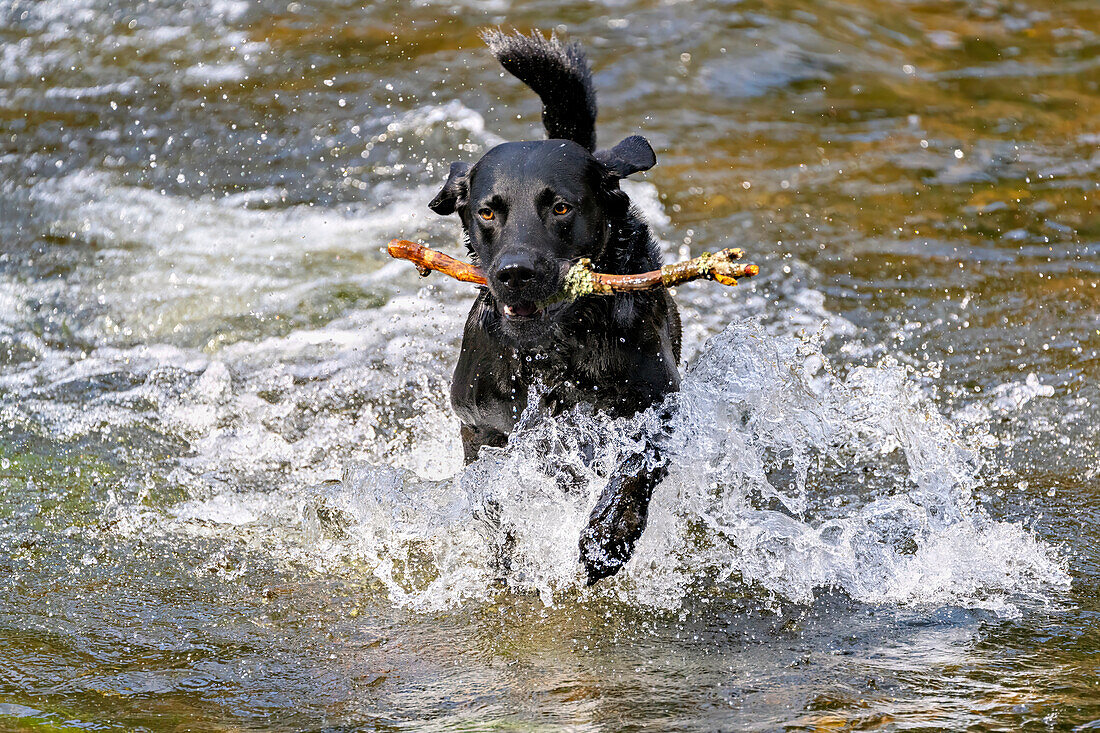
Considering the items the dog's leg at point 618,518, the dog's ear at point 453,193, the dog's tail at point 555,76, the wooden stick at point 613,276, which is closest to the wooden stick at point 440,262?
the wooden stick at point 613,276

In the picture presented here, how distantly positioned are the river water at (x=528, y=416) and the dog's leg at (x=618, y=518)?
0.11 meters

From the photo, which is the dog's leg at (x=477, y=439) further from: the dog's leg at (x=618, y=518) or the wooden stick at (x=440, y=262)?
the wooden stick at (x=440, y=262)

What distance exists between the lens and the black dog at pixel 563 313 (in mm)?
3879

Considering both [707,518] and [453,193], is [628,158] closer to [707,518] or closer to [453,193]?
[453,193]

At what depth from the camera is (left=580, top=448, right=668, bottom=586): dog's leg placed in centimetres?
387

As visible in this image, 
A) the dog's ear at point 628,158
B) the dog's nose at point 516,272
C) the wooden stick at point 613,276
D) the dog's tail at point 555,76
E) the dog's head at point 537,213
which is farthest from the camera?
the dog's tail at point 555,76

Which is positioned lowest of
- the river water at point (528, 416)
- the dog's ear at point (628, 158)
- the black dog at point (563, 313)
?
the river water at point (528, 416)

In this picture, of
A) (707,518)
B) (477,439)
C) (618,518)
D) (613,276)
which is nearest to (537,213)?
(613,276)

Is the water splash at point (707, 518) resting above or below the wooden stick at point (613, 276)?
below

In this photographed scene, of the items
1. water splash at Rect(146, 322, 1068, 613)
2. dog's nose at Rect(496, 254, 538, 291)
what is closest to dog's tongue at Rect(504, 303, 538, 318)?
dog's nose at Rect(496, 254, 538, 291)

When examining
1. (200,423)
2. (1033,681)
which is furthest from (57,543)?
(1033,681)

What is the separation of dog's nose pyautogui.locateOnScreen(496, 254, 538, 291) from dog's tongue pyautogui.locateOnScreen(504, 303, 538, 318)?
11cm

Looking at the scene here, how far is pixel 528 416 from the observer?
13.7ft

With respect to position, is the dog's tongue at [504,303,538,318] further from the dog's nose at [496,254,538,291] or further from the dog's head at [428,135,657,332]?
the dog's nose at [496,254,538,291]
